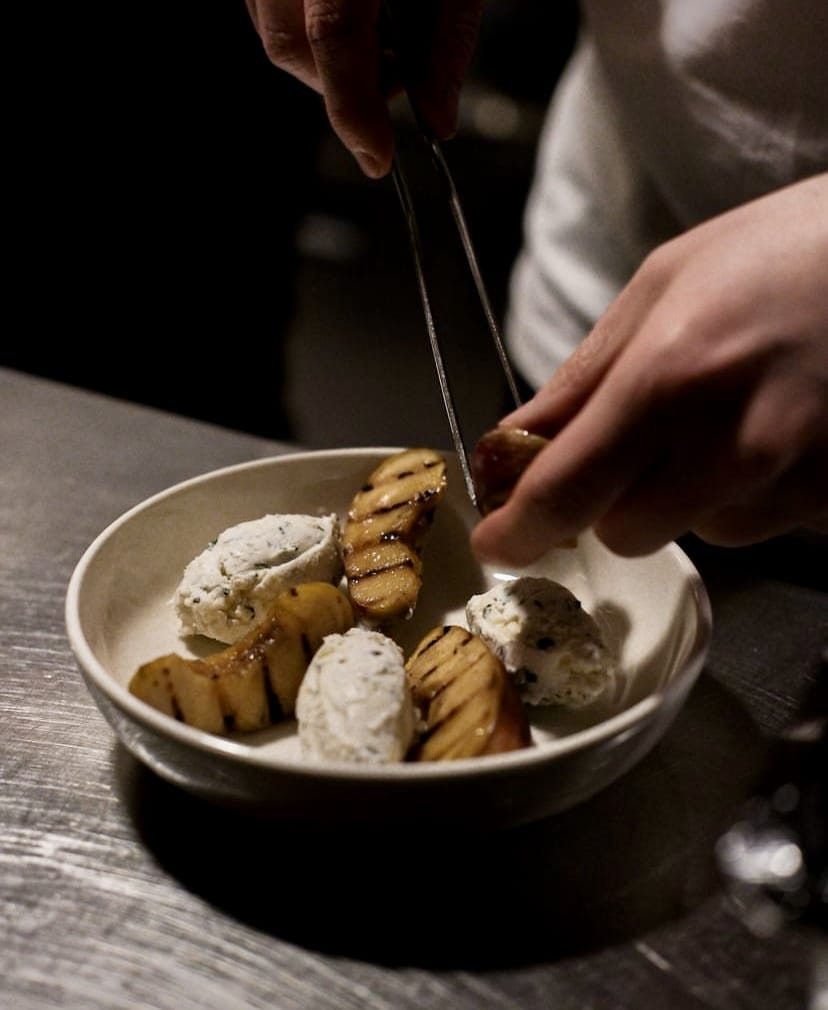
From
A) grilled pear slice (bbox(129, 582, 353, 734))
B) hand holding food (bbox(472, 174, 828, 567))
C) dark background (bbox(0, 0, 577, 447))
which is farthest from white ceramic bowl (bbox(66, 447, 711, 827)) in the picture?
dark background (bbox(0, 0, 577, 447))

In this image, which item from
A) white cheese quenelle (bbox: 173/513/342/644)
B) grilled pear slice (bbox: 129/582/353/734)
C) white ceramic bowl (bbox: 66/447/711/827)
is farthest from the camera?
white cheese quenelle (bbox: 173/513/342/644)

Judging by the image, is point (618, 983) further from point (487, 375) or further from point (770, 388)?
point (487, 375)

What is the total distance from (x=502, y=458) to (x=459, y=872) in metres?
0.31

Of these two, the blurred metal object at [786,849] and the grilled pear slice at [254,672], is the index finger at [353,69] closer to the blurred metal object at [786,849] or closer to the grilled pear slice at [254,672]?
the grilled pear slice at [254,672]

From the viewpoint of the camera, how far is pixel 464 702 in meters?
0.80

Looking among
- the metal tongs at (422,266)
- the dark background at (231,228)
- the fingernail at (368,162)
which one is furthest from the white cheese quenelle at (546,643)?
the dark background at (231,228)

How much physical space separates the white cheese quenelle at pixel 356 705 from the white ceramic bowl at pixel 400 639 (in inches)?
2.0

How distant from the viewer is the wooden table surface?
704 millimetres

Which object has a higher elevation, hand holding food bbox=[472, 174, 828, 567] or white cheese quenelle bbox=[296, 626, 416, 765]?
hand holding food bbox=[472, 174, 828, 567]

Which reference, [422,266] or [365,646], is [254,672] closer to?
[365,646]

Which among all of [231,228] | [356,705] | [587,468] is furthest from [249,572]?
[231,228]

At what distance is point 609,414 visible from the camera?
722mm

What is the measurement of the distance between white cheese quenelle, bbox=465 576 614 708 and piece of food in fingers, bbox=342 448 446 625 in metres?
0.09

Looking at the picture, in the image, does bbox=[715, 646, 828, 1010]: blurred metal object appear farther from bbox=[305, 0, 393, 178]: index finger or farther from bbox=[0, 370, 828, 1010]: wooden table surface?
bbox=[305, 0, 393, 178]: index finger
